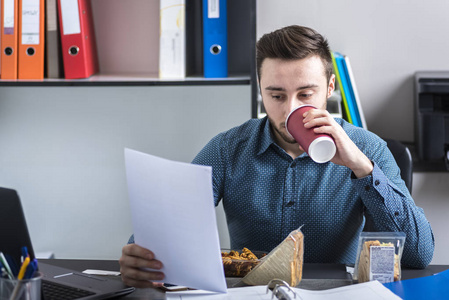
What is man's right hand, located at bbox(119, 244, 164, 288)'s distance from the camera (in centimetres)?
112

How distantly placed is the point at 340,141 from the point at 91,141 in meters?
1.48

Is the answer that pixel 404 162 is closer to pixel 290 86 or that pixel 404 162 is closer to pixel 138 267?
pixel 290 86

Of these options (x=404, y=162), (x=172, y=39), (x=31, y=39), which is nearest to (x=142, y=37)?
(x=172, y=39)

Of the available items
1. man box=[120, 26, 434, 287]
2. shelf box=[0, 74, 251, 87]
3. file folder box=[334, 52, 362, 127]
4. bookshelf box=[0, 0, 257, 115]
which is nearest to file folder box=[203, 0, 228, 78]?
shelf box=[0, 74, 251, 87]

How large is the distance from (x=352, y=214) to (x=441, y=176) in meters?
0.96

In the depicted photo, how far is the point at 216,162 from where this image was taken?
1.68 metres

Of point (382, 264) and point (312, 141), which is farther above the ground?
point (312, 141)

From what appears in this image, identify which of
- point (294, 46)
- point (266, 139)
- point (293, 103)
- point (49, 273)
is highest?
point (294, 46)

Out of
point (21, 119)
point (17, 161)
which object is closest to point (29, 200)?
point (17, 161)

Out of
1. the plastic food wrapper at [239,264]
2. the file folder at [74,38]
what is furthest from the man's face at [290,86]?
the file folder at [74,38]

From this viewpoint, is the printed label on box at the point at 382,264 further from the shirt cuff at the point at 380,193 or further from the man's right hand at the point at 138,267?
the man's right hand at the point at 138,267

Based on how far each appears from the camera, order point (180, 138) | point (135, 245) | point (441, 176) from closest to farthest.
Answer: point (135, 245) → point (441, 176) → point (180, 138)

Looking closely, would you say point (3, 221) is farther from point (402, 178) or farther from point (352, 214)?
point (402, 178)

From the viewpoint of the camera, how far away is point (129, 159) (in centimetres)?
105
